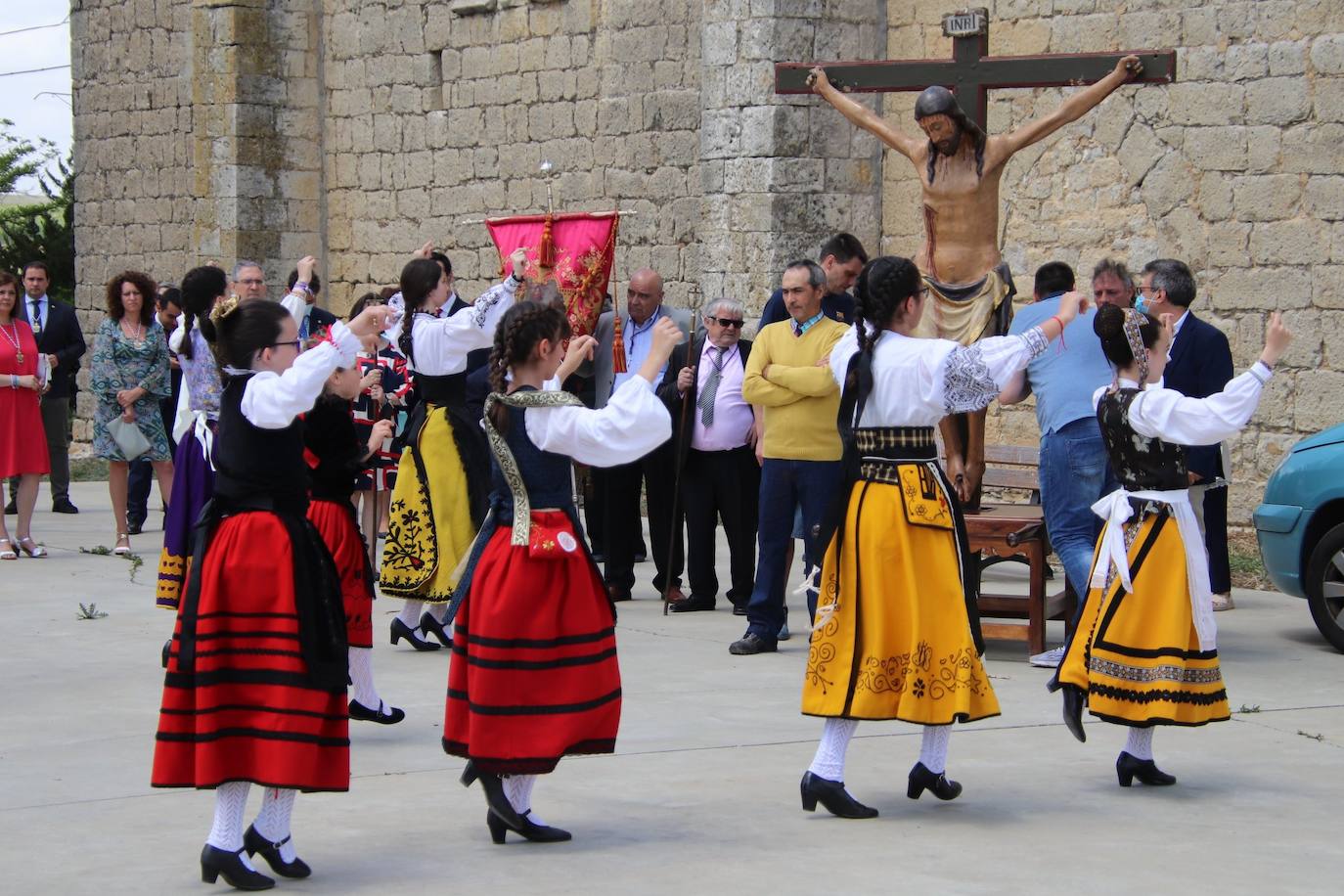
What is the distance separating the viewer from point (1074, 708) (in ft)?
20.0

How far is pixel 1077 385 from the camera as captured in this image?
25.6 feet

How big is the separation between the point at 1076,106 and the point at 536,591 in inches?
158

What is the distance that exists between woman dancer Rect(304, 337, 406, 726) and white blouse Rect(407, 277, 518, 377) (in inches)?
44.5

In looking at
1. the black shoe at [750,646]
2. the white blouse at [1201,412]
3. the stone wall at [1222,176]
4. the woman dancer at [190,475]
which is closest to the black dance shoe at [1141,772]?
the white blouse at [1201,412]

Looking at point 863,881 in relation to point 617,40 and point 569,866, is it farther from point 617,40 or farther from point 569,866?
point 617,40

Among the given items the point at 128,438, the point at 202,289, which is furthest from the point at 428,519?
the point at 128,438

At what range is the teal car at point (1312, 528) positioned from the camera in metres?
8.19

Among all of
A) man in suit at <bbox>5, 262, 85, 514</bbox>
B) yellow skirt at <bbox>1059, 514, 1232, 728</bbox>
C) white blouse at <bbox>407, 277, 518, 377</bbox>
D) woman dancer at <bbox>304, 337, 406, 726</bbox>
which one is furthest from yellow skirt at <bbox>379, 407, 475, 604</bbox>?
man in suit at <bbox>5, 262, 85, 514</bbox>

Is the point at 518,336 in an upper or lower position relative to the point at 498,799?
upper

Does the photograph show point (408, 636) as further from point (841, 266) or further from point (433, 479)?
point (841, 266)

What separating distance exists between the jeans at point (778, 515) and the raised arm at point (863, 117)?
4.80 feet

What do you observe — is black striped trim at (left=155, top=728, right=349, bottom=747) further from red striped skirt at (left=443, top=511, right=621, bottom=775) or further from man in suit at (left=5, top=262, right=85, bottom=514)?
man in suit at (left=5, top=262, right=85, bottom=514)

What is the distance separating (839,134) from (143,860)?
891 centimetres

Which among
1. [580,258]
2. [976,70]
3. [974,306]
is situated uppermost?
[976,70]
